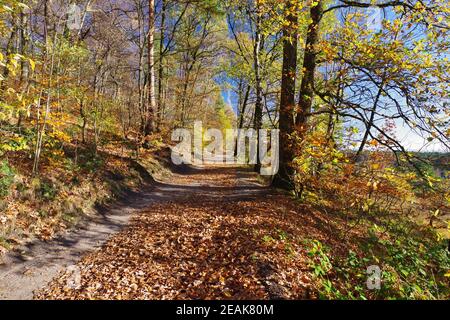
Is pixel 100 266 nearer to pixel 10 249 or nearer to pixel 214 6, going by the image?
pixel 10 249

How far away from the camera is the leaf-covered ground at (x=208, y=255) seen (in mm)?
4551

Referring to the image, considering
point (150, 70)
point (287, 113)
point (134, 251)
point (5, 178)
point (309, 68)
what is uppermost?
point (150, 70)

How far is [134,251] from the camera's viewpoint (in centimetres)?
604

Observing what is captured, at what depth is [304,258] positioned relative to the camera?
535cm

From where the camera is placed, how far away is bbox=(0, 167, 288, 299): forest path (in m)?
4.67

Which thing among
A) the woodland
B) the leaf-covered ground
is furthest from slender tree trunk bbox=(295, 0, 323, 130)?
the leaf-covered ground

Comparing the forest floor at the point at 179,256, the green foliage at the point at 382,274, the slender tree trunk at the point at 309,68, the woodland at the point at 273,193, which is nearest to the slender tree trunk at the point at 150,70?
the woodland at the point at 273,193

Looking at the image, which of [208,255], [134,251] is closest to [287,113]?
[208,255]

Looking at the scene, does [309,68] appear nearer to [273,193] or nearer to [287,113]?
[287,113]

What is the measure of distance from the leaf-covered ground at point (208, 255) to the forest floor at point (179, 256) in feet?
0.06

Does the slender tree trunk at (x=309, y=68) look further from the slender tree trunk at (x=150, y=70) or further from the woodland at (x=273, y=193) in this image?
the slender tree trunk at (x=150, y=70)

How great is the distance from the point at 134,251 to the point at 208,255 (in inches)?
66.5

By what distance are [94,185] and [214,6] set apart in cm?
1365
